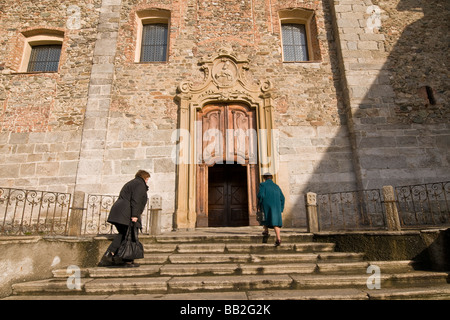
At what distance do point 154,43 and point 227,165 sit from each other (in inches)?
211

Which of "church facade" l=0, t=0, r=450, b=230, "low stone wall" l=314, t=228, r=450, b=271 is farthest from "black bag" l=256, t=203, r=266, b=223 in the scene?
"church facade" l=0, t=0, r=450, b=230

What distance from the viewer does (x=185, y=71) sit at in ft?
30.1

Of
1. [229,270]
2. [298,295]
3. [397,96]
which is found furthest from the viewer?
[397,96]

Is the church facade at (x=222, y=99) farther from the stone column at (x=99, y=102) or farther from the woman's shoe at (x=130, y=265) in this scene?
the woman's shoe at (x=130, y=265)

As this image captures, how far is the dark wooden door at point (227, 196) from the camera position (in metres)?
8.62

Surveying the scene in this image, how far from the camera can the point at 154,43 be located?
10.0 metres

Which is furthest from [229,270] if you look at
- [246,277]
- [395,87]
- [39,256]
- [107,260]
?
[395,87]

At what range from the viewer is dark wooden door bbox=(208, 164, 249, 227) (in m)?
8.62

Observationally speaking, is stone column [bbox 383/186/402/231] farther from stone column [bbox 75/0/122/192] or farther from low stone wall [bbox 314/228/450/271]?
stone column [bbox 75/0/122/192]

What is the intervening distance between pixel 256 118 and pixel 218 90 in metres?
1.57

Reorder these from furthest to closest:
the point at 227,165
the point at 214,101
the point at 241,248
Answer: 1. the point at 227,165
2. the point at 214,101
3. the point at 241,248

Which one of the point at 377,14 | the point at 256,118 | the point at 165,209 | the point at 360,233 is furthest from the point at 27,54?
the point at 377,14

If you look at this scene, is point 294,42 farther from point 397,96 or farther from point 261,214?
point 261,214

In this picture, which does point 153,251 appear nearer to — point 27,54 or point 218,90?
point 218,90
